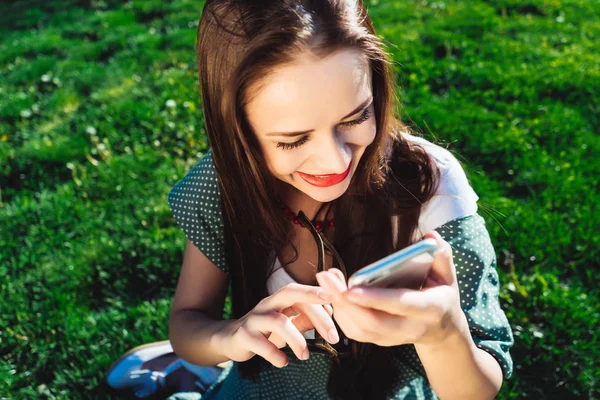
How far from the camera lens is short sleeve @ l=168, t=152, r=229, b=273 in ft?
6.13

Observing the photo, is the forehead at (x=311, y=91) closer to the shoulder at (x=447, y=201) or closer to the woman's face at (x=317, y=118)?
the woman's face at (x=317, y=118)

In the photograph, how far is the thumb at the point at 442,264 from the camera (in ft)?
3.71

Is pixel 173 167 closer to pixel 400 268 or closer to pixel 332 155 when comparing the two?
pixel 332 155

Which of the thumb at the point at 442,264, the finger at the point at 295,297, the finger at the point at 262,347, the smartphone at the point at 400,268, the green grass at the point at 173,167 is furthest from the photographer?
the green grass at the point at 173,167

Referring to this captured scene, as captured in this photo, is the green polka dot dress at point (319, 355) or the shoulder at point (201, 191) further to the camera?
the shoulder at point (201, 191)

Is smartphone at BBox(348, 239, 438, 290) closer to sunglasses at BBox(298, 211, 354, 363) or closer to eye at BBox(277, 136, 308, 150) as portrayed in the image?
eye at BBox(277, 136, 308, 150)

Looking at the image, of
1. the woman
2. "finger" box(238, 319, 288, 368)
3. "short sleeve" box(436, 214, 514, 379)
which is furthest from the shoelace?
"short sleeve" box(436, 214, 514, 379)

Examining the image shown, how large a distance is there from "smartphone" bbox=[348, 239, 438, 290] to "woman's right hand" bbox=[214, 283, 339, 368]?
0.62 feet

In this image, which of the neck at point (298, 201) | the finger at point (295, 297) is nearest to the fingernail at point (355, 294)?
the finger at point (295, 297)

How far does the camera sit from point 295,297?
128 centimetres

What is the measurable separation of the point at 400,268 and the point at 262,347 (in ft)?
1.64

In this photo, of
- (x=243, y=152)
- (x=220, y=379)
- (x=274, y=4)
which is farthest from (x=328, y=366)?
(x=274, y=4)

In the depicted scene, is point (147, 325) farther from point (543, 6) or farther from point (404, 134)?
point (543, 6)

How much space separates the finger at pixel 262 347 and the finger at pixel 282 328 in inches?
0.7
